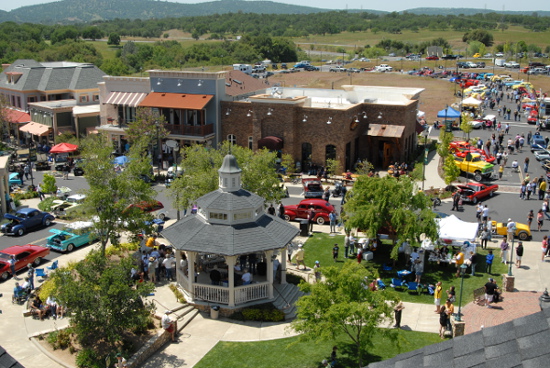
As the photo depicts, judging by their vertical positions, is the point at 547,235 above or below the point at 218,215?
below

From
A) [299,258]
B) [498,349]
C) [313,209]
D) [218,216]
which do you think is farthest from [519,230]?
[498,349]

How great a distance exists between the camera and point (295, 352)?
843 inches

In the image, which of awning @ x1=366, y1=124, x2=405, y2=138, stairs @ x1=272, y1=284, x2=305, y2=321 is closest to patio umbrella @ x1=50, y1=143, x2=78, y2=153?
awning @ x1=366, y1=124, x2=405, y2=138

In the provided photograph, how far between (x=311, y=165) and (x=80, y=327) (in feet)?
93.8

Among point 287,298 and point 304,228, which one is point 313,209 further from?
point 287,298

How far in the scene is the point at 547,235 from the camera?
3216 cm

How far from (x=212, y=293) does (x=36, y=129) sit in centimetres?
3793

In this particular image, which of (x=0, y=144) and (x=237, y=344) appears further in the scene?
(x=0, y=144)

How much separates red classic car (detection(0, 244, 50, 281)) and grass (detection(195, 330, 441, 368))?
11.7m

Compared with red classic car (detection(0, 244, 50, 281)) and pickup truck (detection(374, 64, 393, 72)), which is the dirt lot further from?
red classic car (detection(0, 244, 50, 281))

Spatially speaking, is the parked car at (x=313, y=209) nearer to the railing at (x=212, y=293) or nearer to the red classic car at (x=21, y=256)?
the railing at (x=212, y=293)

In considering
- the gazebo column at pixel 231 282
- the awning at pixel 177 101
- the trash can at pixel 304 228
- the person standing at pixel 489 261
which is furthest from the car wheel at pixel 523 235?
the awning at pixel 177 101

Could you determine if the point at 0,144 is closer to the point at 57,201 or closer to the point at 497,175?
the point at 57,201

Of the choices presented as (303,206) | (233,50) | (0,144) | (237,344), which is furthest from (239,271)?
(233,50)
